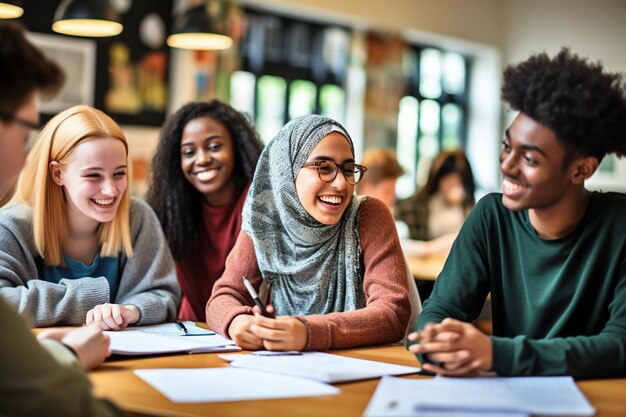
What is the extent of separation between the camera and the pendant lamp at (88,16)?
4617mm

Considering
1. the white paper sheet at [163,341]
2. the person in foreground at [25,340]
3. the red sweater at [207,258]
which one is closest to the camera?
the person in foreground at [25,340]

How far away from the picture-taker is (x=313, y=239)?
2525mm

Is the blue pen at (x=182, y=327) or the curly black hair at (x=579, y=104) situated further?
the blue pen at (x=182, y=327)

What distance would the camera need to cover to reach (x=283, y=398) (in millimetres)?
1659

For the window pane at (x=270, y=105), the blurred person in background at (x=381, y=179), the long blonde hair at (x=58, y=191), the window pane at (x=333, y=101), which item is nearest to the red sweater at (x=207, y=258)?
the long blonde hair at (x=58, y=191)

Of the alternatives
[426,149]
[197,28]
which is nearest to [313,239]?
[197,28]

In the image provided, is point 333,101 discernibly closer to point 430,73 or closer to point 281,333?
point 430,73

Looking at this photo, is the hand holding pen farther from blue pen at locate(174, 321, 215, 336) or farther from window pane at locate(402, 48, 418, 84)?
window pane at locate(402, 48, 418, 84)

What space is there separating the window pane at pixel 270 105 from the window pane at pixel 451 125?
2851 mm

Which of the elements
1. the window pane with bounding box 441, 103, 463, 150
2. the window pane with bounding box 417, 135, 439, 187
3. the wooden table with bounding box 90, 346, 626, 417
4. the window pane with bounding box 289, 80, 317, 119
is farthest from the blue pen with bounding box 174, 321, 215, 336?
the window pane with bounding box 441, 103, 463, 150

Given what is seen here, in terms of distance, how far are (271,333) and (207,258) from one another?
1.29m

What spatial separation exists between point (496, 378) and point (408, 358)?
34 centimetres

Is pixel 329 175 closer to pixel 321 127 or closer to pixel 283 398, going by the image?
pixel 321 127

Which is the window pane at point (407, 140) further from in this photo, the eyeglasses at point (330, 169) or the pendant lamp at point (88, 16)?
the eyeglasses at point (330, 169)
